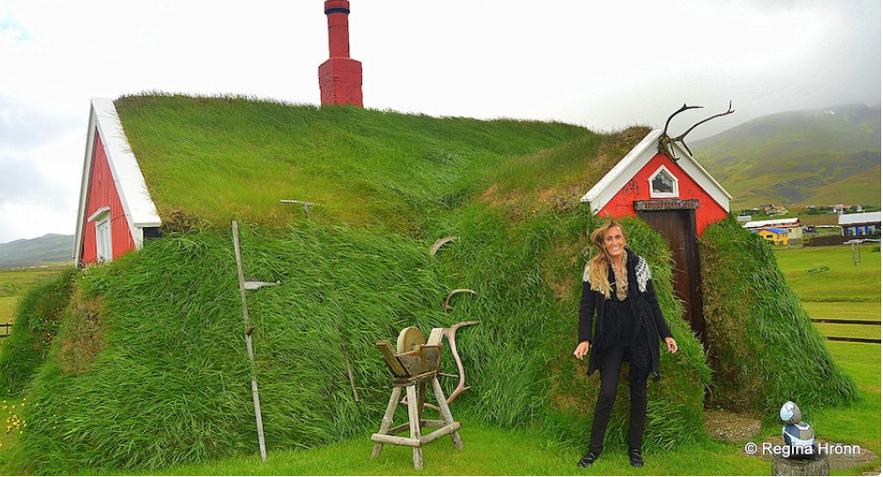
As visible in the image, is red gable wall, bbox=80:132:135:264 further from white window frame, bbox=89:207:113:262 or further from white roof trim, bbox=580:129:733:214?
white roof trim, bbox=580:129:733:214

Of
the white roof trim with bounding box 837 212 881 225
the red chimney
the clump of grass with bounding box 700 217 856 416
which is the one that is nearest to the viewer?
the clump of grass with bounding box 700 217 856 416

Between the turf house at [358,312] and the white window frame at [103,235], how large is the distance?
0.38m

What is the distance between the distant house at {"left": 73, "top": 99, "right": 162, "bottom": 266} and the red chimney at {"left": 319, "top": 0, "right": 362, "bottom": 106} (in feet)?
16.9

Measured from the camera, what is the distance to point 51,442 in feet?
18.6

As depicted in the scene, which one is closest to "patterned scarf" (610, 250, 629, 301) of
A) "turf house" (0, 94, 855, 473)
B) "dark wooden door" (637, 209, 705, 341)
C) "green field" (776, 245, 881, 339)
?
"turf house" (0, 94, 855, 473)

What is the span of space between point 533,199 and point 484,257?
38.8 inches

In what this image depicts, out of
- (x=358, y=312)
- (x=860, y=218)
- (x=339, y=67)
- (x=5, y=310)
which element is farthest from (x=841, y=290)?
(x=5, y=310)

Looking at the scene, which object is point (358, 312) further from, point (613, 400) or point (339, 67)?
point (339, 67)

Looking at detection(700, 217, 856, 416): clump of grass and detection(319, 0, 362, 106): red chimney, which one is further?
detection(319, 0, 362, 106): red chimney

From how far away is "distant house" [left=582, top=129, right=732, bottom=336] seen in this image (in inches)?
280

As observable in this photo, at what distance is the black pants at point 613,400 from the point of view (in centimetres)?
522

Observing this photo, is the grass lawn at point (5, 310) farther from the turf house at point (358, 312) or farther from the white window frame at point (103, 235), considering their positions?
the turf house at point (358, 312)

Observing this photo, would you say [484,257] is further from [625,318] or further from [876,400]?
[876,400]

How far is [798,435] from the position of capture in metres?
4.01
